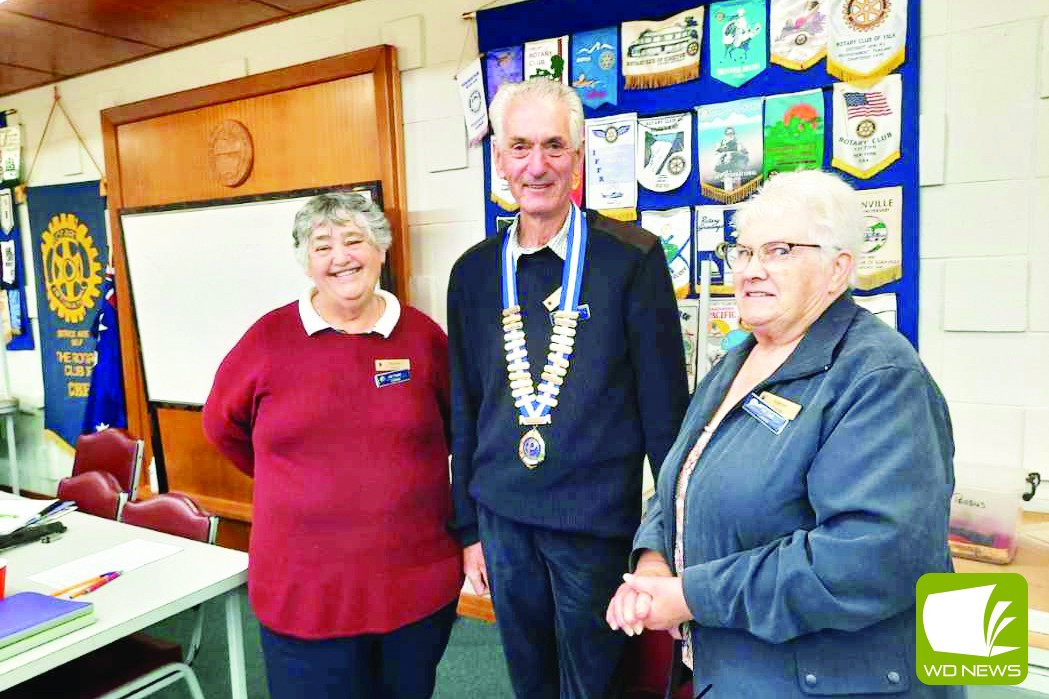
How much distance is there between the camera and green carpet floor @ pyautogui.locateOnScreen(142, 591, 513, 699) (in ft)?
8.45

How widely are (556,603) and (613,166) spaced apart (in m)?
1.57

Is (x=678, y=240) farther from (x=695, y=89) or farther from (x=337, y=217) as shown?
(x=337, y=217)

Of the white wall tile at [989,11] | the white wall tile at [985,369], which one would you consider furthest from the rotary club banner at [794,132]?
the white wall tile at [985,369]

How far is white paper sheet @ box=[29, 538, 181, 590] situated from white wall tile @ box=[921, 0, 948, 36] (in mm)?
2489

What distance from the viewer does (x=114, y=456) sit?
9.03 feet

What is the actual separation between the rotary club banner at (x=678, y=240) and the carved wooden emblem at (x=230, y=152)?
197cm

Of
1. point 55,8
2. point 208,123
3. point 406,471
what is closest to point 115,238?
point 208,123

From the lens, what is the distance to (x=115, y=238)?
3.91 metres

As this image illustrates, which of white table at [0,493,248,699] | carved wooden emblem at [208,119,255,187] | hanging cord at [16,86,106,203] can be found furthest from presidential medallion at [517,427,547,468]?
hanging cord at [16,86,106,203]

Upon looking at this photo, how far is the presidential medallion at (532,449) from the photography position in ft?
4.61

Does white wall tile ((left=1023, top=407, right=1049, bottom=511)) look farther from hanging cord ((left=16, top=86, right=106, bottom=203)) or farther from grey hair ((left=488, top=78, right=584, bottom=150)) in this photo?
hanging cord ((left=16, top=86, right=106, bottom=203))

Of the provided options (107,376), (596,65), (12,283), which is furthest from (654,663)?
(12,283)

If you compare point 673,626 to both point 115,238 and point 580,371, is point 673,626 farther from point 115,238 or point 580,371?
A: point 115,238

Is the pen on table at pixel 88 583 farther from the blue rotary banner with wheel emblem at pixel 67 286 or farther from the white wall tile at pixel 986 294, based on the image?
the blue rotary banner with wheel emblem at pixel 67 286
